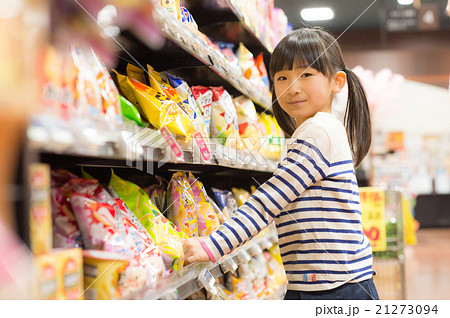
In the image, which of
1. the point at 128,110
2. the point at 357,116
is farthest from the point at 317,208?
the point at 128,110

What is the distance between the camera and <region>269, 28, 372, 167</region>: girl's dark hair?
4.51 feet

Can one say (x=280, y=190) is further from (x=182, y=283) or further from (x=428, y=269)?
(x=428, y=269)

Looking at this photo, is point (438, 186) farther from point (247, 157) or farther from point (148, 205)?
point (148, 205)

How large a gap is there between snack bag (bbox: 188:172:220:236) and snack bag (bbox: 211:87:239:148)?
0.20 meters

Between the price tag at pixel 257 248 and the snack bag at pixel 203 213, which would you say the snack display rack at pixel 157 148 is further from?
the snack bag at pixel 203 213

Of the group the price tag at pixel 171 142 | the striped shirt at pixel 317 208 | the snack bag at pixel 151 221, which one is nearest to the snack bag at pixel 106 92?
the price tag at pixel 171 142

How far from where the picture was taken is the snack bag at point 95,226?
1050 mm

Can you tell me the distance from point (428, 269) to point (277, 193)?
168 inches

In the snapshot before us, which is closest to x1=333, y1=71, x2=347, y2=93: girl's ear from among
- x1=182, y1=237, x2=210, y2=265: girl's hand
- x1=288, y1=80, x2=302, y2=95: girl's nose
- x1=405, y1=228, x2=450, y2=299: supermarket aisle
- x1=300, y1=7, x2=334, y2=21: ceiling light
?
x1=288, y1=80, x2=302, y2=95: girl's nose

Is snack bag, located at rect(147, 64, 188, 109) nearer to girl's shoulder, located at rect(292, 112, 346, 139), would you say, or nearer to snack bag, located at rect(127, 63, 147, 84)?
snack bag, located at rect(127, 63, 147, 84)

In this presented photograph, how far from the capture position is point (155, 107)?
4.45 ft

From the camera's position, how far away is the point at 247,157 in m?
1.96

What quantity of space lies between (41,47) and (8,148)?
0.52 ft
